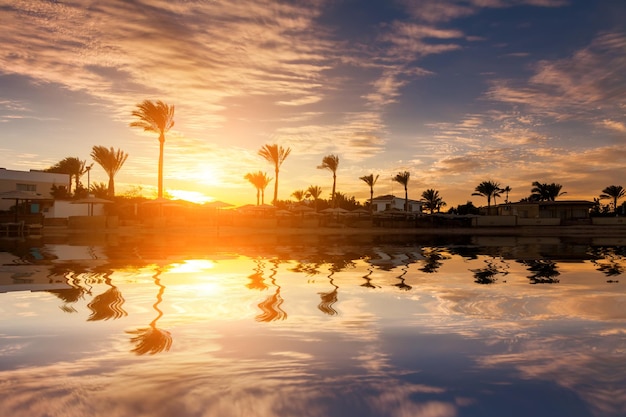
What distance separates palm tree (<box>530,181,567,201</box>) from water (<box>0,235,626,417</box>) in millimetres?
79696

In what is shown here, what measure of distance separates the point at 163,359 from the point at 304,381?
1.40 meters

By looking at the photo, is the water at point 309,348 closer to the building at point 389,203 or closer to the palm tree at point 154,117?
the palm tree at point 154,117

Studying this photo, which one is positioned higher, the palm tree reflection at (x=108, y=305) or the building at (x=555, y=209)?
the building at (x=555, y=209)

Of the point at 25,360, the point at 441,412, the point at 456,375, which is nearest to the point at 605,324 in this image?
the point at 456,375

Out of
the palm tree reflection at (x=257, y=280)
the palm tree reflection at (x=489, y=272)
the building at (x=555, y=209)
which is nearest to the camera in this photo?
the palm tree reflection at (x=257, y=280)

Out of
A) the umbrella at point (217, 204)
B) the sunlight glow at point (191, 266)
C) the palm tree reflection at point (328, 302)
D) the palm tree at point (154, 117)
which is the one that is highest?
the palm tree at point (154, 117)

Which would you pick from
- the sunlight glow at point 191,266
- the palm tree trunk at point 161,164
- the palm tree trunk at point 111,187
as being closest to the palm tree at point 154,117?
the palm tree trunk at point 161,164

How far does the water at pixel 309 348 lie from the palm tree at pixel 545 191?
261ft

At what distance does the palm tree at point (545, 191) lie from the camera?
80.1m

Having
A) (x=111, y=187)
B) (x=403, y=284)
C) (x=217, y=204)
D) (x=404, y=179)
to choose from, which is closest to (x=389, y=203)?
(x=404, y=179)

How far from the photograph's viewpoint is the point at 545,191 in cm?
8100

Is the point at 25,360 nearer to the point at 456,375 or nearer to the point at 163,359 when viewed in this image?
the point at 163,359

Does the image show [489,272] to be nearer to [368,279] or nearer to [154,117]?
[368,279]

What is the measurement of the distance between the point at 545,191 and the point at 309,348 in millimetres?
86986
